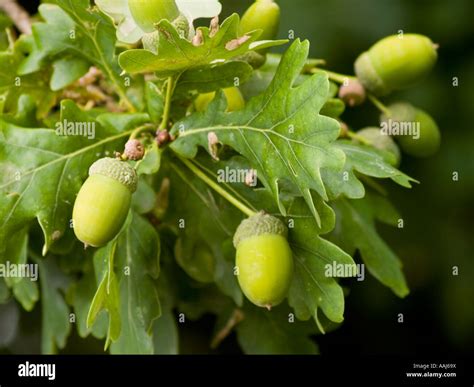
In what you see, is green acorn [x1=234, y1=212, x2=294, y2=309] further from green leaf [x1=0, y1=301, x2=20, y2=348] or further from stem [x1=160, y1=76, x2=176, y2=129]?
green leaf [x1=0, y1=301, x2=20, y2=348]

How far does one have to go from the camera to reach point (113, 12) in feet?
4.37

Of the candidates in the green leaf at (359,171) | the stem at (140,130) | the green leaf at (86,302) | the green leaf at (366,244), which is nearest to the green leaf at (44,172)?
the stem at (140,130)

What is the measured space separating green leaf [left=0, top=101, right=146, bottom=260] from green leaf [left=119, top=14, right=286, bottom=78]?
0.20 metres

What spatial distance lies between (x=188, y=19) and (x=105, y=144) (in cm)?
26

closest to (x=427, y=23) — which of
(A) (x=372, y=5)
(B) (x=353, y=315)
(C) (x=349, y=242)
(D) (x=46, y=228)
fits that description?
(A) (x=372, y=5)

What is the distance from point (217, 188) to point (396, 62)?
45cm

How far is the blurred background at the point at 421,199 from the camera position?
2.57 meters

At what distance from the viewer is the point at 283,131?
1299 millimetres

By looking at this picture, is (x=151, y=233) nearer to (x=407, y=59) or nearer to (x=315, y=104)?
(x=315, y=104)

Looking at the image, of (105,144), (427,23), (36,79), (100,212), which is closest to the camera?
(100,212)

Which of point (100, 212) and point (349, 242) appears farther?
point (349, 242)

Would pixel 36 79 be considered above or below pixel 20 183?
above

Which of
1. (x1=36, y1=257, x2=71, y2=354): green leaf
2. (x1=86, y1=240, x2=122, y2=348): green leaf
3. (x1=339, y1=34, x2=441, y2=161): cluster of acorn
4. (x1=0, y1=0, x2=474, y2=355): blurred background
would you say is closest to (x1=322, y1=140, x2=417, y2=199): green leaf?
(x1=339, y1=34, x2=441, y2=161): cluster of acorn

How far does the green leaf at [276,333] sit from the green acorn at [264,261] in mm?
438
